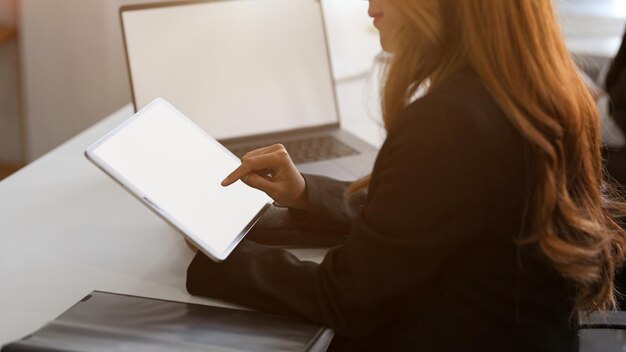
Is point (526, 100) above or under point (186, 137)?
above

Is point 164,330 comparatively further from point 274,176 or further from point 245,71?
point 245,71

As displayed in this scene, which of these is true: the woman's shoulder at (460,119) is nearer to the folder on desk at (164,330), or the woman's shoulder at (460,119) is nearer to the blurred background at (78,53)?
the folder on desk at (164,330)

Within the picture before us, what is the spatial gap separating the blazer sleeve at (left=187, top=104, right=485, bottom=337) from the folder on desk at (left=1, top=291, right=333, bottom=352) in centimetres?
4

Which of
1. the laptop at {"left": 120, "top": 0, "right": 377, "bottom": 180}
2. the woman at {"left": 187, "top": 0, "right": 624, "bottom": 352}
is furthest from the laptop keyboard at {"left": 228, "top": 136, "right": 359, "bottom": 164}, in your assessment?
the woman at {"left": 187, "top": 0, "right": 624, "bottom": 352}

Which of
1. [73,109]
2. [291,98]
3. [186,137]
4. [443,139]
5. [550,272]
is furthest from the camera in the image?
[73,109]

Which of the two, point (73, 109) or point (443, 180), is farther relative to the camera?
point (73, 109)

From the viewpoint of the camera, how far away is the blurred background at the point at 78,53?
2324 mm

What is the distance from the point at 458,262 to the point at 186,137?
444 millimetres

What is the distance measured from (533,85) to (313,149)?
734 mm

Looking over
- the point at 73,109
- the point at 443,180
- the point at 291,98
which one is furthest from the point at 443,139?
the point at 73,109

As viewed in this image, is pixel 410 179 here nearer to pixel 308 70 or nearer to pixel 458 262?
pixel 458 262

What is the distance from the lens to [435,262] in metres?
0.90

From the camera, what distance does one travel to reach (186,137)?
1.18m

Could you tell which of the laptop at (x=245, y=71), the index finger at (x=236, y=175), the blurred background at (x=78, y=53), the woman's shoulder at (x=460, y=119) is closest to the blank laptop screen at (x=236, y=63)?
the laptop at (x=245, y=71)
